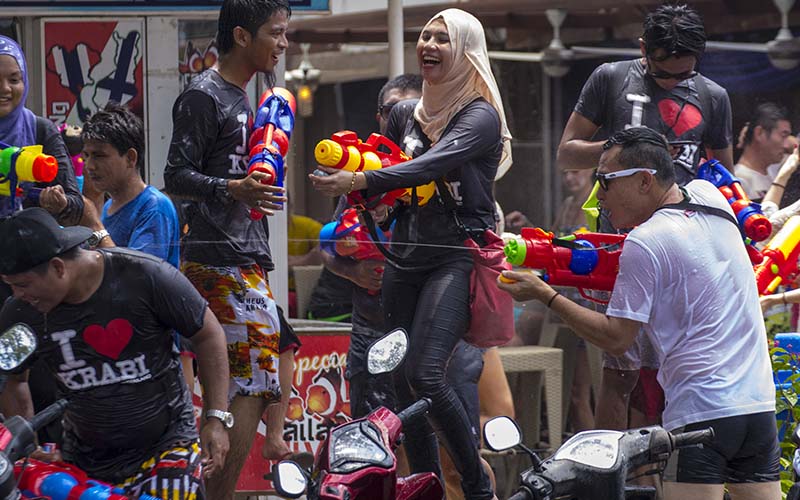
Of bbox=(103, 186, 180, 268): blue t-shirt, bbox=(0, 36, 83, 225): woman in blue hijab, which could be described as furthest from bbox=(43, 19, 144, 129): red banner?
bbox=(103, 186, 180, 268): blue t-shirt

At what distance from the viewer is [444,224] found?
20.0 feet

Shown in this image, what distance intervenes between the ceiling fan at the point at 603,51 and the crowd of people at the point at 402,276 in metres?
1.16

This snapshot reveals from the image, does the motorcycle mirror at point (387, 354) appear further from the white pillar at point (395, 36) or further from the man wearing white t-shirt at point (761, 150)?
the white pillar at point (395, 36)

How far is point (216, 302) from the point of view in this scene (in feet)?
19.7

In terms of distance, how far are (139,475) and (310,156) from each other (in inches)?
118

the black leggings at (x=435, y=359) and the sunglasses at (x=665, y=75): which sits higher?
the sunglasses at (x=665, y=75)

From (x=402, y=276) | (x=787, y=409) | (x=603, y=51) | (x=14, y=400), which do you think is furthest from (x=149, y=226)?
(x=603, y=51)

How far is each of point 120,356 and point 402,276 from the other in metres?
1.44

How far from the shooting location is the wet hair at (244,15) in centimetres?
611

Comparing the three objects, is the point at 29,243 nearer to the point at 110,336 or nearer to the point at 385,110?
the point at 110,336

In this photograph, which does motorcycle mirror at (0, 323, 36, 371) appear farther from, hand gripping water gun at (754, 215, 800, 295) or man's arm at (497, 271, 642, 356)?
hand gripping water gun at (754, 215, 800, 295)

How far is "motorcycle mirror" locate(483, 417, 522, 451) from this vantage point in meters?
4.48

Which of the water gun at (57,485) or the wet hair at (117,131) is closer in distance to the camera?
the water gun at (57,485)

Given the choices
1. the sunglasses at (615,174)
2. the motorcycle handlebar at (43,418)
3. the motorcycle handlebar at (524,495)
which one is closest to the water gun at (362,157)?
the sunglasses at (615,174)
